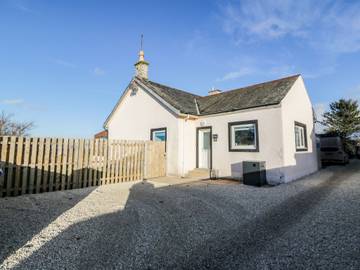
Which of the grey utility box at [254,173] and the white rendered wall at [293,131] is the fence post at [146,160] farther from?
the white rendered wall at [293,131]

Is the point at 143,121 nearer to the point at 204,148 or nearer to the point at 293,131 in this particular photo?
the point at 204,148

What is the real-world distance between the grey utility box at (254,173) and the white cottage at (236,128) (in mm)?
674

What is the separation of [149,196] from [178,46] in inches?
393

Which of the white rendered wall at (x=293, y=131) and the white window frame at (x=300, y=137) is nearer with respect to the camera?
the white rendered wall at (x=293, y=131)

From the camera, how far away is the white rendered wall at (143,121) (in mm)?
11679

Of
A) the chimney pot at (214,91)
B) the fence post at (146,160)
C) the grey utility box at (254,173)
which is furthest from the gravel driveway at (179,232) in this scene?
the chimney pot at (214,91)

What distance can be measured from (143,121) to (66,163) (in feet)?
22.0

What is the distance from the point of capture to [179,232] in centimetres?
374

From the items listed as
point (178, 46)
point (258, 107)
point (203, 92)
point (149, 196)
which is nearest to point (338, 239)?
point (149, 196)

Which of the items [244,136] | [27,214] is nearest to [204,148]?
[244,136]

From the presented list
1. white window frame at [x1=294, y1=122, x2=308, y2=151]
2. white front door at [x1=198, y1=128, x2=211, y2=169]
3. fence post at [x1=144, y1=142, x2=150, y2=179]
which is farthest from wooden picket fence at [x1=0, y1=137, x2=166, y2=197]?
white window frame at [x1=294, y1=122, x2=308, y2=151]

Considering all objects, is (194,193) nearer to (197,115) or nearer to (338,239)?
(338,239)

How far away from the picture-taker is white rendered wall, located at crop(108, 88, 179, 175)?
38.3 feet

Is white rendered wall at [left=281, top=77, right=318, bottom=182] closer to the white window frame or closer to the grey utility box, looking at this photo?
the white window frame
